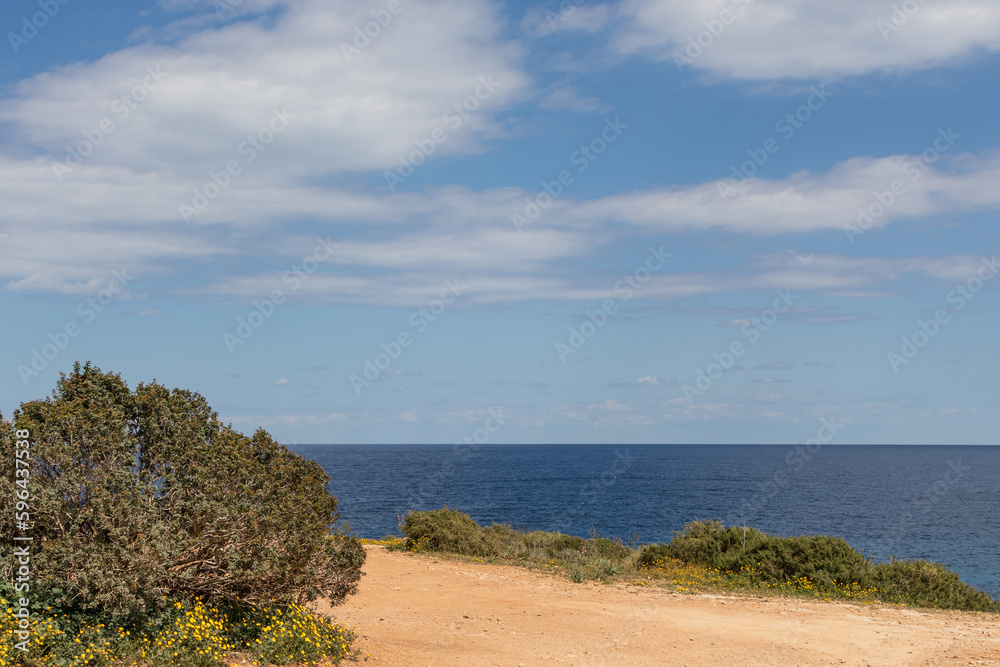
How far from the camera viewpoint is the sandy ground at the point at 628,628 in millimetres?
13273

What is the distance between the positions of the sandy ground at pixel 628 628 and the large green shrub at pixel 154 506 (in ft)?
8.12

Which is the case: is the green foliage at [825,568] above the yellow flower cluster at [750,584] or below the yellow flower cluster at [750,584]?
above

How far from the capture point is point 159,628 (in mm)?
9531

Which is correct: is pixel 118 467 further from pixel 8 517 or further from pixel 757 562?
pixel 757 562

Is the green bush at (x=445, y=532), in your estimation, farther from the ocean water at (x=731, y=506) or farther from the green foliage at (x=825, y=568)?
the ocean water at (x=731, y=506)

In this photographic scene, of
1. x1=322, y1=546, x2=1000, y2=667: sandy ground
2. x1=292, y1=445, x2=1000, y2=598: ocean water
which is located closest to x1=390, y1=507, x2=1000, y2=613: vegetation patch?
x1=322, y1=546, x2=1000, y2=667: sandy ground

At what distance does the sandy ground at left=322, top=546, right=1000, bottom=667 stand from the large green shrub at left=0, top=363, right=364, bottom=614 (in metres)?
2.48

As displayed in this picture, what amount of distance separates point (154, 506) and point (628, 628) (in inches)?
383

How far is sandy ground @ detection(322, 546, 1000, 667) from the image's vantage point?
1327 cm

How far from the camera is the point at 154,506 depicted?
9.31 m

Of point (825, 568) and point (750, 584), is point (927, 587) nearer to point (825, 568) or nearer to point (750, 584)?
point (825, 568)

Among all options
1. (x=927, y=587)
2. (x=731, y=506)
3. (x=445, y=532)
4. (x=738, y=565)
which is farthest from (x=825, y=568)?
(x=731, y=506)

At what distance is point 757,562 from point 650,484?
8230cm

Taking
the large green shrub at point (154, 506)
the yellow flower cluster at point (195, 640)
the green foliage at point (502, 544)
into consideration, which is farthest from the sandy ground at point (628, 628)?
the green foliage at point (502, 544)
